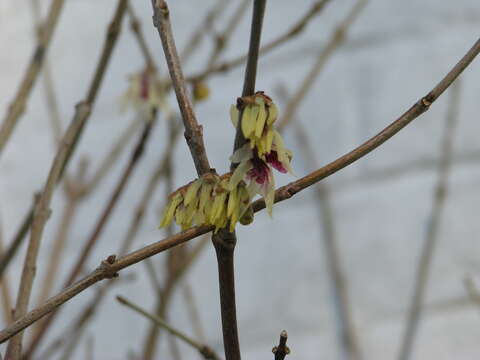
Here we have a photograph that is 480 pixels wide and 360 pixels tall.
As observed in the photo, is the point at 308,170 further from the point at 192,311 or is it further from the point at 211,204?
the point at 211,204

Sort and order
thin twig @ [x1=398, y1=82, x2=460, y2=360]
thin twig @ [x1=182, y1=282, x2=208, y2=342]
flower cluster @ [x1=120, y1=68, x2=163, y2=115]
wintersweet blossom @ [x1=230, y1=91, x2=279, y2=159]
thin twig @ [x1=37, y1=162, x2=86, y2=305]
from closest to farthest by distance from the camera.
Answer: wintersweet blossom @ [x1=230, y1=91, x2=279, y2=159] → flower cluster @ [x1=120, y1=68, x2=163, y2=115] → thin twig @ [x1=37, y1=162, x2=86, y2=305] → thin twig @ [x1=182, y1=282, x2=208, y2=342] → thin twig @ [x1=398, y1=82, x2=460, y2=360]

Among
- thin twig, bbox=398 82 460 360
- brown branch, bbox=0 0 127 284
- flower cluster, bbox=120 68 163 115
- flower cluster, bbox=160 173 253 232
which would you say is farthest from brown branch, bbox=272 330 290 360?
thin twig, bbox=398 82 460 360

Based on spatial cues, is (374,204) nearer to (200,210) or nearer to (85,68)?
(85,68)

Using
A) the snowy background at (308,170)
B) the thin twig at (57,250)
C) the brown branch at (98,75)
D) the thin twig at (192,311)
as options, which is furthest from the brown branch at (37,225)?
the snowy background at (308,170)

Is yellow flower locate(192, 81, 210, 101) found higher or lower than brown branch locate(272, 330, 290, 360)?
higher

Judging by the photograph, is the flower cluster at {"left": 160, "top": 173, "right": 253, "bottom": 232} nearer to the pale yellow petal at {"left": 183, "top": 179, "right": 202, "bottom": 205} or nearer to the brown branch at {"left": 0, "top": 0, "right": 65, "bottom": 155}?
the pale yellow petal at {"left": 183, "top": 179, "right": 202, "bottom": 205}

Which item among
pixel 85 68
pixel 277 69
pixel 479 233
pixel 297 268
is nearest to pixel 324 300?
pixel 297 268

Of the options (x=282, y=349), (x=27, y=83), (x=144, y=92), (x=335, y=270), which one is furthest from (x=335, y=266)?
(x=282, y=349)

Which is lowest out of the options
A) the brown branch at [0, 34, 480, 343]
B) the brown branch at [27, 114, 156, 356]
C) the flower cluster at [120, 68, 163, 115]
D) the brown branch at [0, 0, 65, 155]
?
the brown branch at [0, 34, 480, 343]
